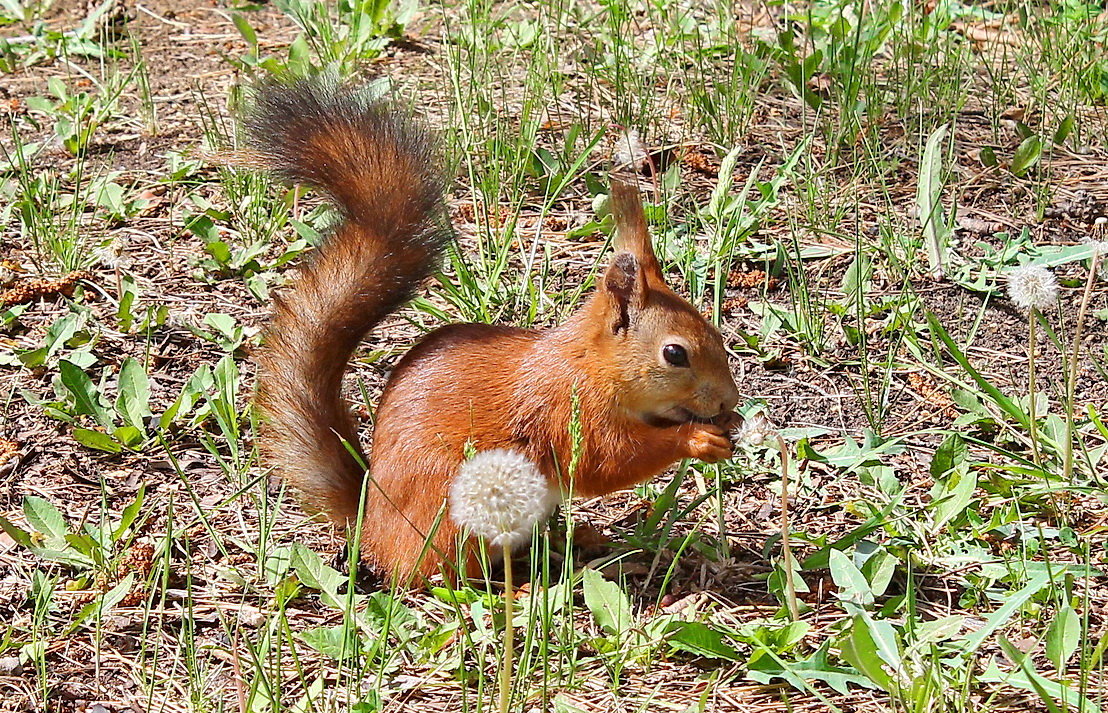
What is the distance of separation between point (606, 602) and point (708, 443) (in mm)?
311

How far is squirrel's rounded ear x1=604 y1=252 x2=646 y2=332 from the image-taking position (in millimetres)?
2320

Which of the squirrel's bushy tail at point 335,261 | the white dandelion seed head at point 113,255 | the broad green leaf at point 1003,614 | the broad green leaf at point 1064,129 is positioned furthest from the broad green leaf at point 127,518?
the broad green leaf at point 1064,129

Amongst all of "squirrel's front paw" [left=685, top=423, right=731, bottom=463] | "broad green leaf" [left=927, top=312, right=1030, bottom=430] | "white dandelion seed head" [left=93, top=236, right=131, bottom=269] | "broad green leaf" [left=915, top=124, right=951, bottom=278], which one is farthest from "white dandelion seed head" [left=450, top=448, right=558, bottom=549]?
"white dandelion seed head" [left=93, top=236, right=131, bottom=269]

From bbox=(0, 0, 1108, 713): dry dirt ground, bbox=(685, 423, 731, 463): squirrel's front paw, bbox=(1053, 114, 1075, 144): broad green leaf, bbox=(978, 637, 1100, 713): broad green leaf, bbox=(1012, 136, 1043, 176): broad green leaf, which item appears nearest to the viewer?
bbox=(978, 637, 1100, 713): broad green leaf

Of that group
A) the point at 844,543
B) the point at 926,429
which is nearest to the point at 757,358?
the point at 926,429

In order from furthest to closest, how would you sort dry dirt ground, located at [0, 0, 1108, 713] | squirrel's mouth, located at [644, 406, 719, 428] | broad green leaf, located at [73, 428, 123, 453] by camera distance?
1. broad green leaf, located at [73, 428, 123, 453]
2. squirrel's mouth, located at [644, 406, 719, 428]
3. dry dirt ground, located at [0, 0, 1108, 713]

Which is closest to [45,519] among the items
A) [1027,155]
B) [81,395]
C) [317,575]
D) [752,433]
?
[81,395]

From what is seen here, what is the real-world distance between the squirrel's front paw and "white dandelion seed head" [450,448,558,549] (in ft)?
1.64

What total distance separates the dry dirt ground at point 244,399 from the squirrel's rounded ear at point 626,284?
50cm

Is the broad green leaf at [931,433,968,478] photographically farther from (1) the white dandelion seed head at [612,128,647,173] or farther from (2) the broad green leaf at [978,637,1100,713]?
(1) the white dandelion seed head at [612,128,647,173]

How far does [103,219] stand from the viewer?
3.64 meters

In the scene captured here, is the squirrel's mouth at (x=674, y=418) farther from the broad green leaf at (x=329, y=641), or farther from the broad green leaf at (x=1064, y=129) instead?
the broad green leaf at (x=1064, y=129)

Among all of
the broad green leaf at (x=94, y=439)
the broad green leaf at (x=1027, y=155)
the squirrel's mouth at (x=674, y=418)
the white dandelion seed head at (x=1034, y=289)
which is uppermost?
the broad green leaf at (x=1027, y=155)

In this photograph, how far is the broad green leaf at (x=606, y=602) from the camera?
2195mm
